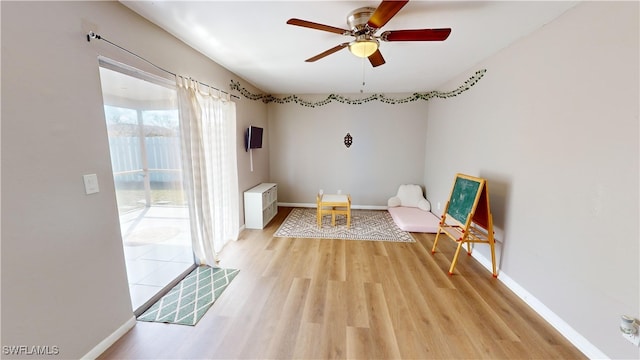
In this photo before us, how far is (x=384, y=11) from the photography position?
4.79 feet

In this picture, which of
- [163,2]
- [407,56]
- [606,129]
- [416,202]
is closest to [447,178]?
[416,202]

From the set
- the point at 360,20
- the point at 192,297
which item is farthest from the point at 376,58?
the point at 192,297

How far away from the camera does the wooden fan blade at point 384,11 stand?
135 cm

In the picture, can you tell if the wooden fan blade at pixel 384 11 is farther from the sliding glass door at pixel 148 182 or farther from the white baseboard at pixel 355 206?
the white baseboard at pixel 355 206

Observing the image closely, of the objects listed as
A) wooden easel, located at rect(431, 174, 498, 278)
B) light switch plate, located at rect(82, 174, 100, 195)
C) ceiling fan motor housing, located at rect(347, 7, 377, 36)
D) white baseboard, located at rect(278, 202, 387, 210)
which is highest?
ceiling fan motor housing, located at rect(347, 7, 377, 36)

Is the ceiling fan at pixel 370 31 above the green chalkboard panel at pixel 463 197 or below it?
above

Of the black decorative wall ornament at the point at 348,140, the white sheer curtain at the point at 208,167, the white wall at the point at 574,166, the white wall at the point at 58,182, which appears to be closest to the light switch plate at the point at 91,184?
the white wall at the point at 58,182

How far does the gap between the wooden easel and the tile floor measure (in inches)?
118

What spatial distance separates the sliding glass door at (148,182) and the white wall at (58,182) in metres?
0.51

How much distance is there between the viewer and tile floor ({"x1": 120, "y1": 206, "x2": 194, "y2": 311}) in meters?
2.34

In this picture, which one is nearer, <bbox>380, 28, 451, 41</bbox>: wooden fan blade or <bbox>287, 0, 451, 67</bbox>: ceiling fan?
<bbox>287, 0, 451, 67</bbox>: ceiling fan

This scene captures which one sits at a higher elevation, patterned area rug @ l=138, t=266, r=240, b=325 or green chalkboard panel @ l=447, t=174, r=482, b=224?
green chalkboard panel @ l=447, t=174, r=482, b=224

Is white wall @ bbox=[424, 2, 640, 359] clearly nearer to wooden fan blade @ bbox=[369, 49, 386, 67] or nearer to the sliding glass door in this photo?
wooden fan blade @ bbox=[369, 49, 386, 67]

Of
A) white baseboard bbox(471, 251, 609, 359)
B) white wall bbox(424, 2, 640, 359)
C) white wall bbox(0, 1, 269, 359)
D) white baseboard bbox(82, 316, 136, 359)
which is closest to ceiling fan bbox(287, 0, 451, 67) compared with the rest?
white wall bbox(424, 2, 640, 359)
